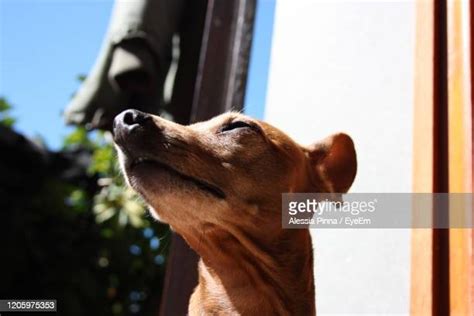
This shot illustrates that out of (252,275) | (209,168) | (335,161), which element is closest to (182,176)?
(209,168)

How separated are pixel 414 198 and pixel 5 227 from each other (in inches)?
130

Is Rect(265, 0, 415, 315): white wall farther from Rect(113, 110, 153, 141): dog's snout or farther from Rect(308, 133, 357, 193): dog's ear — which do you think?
Rect(113, 110, 153, 141): dog's snout

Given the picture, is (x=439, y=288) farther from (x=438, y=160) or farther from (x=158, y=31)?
(x=158, y=31)

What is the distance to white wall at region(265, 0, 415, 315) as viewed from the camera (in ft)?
5.23

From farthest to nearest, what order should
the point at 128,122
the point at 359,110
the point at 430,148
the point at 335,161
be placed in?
the point at 359,110, the point at 335,161, the point at 430,148, the point at 128,122

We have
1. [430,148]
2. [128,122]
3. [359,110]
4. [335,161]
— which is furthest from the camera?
[359,110]

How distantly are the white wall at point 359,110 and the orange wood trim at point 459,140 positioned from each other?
0.17 metres

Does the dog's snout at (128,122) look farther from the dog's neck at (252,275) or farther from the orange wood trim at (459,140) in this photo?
the orange wood trim at (459,140)

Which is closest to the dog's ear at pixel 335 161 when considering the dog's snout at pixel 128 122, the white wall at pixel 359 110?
the white wall at pixel 359 110

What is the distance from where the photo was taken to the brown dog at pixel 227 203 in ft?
4.41

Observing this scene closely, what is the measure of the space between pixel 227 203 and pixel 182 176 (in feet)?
0.38

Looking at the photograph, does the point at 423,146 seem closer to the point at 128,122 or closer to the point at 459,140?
the point at 459,140

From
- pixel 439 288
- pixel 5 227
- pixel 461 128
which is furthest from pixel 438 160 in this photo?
pixel 5 227

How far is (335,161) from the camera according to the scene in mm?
1662
